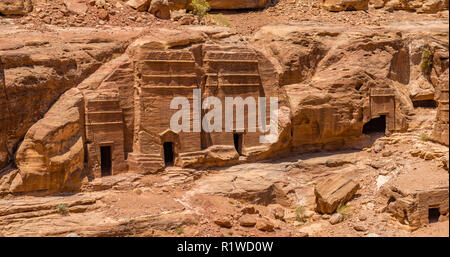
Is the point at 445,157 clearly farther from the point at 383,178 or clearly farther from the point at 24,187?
the point at 24,187

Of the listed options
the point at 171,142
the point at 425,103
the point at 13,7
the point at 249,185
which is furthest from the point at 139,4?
the point at 425,103

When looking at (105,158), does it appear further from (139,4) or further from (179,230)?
(139,4)

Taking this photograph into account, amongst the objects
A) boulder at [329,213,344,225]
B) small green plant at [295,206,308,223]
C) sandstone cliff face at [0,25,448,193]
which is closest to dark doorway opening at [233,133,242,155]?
sandstone cliff face at [0,25,448,193]

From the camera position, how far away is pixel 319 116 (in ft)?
61.2

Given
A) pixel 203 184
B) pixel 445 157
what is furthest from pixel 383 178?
pixel 203 184

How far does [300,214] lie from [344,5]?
1278cm

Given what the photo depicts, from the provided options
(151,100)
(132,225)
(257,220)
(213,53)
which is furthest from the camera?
(213,53)

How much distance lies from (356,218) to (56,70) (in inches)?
411

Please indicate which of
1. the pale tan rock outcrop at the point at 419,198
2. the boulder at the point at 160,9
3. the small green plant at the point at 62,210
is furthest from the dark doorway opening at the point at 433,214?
the boulder at the point at 160,9

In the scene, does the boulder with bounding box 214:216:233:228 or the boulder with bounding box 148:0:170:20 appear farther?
the boulder with bounding box 148:0:170:20

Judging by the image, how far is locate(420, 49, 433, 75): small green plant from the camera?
2005 cm

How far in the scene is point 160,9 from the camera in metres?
20.5

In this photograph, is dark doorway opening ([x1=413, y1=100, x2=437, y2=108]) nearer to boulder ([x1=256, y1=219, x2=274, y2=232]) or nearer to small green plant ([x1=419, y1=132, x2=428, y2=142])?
small green plant ([x1=419, y1=132, x2=428, y2=142])

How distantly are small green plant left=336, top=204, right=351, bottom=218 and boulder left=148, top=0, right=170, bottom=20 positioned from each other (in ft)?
34.1
